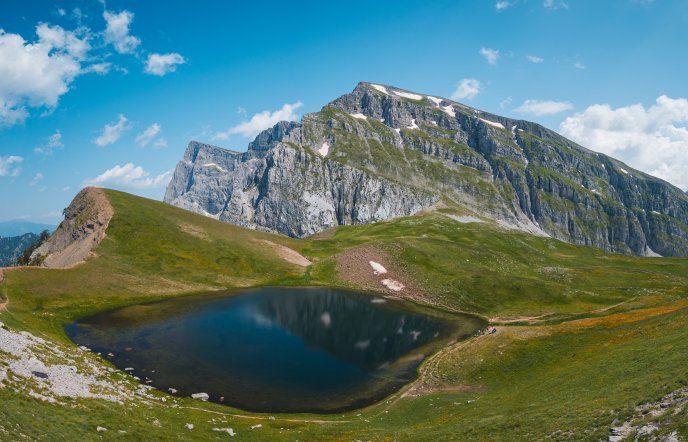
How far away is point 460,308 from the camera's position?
9394 cm

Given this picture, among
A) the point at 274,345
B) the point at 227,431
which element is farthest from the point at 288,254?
the point at 227,431

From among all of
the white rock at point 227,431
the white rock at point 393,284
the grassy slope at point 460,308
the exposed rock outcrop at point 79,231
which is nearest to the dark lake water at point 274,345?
the grassy slope at point 460,308

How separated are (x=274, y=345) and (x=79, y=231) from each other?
91018 millimetres

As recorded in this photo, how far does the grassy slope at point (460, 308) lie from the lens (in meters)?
29.2

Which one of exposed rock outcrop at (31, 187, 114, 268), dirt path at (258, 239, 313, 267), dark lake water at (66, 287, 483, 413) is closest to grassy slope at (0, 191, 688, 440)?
exposed rock outcrop at (31, 187, 114, 268)

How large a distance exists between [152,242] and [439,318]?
3408 inches

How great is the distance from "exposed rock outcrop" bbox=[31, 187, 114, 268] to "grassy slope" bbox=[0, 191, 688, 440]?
431 cm

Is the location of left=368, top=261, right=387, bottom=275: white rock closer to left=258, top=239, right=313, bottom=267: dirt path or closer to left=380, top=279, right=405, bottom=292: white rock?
left=380, top=279, right=405, bottom=292: white rock

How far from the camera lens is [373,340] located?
69250mm

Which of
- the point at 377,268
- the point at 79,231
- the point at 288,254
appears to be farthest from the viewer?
the point at 288,254

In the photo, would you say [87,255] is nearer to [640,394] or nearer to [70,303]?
[70,303]

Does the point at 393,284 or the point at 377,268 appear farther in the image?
the point at 377,268

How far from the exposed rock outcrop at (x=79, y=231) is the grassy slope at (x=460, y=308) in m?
4.31

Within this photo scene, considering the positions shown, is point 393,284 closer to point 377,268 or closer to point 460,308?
point 377,268
